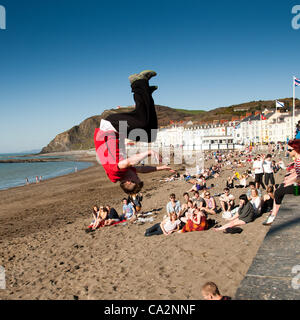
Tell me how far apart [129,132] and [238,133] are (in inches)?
3288

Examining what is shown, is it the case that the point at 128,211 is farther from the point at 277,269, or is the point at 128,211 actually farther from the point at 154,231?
the point at 277,269

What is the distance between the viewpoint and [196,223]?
8977 mm

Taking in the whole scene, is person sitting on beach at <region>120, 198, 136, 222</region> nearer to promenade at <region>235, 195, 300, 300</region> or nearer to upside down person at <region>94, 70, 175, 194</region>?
upside down person at <region>94, 70, 175, 194</region>

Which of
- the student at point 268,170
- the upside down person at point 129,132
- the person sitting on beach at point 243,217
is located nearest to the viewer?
the upside down person at point 129,132

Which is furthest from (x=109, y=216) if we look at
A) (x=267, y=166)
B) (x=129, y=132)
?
(x=129, y=132)

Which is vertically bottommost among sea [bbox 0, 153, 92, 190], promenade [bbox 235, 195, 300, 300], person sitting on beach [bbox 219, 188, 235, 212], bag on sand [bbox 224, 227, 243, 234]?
sea [bbox 0, 153, 92, 190]

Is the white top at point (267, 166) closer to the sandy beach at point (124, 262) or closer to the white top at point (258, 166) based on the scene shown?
the white top at point (258, 166)

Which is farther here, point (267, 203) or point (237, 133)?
point (237, 133)

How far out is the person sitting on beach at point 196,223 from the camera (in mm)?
8883

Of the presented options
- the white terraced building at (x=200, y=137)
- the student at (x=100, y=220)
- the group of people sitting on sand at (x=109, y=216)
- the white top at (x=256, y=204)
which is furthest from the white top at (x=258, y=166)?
the white terraced building at (x=200, y=137)

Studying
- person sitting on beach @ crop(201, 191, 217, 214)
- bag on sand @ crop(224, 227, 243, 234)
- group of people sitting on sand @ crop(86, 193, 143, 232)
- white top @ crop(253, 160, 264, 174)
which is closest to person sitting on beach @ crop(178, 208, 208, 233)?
bag on sand @ crop(224, 227, 243, 234)

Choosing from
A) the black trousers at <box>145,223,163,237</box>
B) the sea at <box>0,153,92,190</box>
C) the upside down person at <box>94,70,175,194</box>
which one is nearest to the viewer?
the upside down person at <box>94,70,175,194</box>

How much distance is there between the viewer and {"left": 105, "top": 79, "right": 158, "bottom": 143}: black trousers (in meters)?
3.37

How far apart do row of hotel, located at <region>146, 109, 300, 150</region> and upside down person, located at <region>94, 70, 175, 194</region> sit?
5651 centimetres
